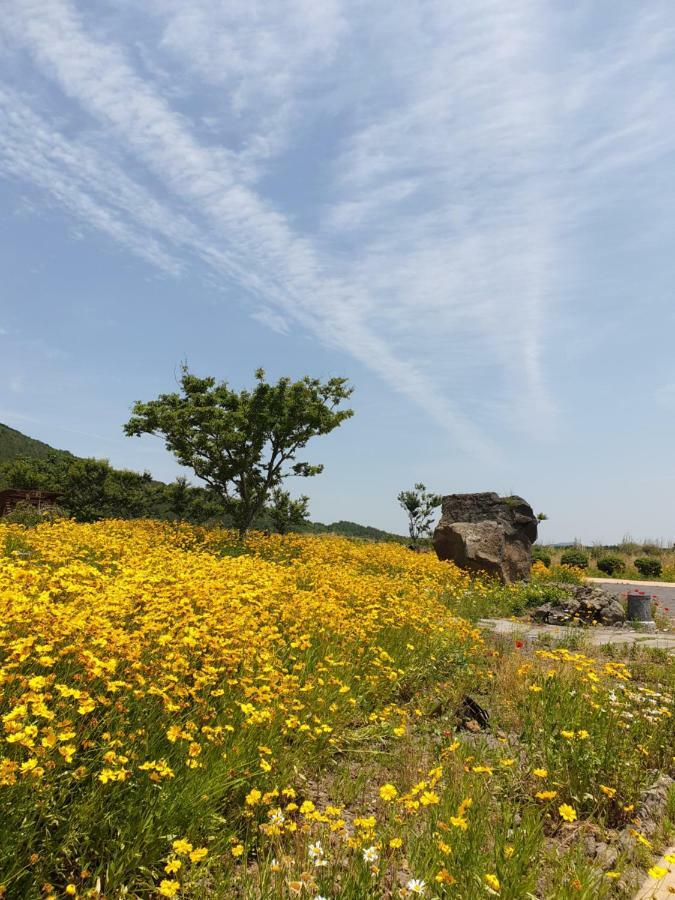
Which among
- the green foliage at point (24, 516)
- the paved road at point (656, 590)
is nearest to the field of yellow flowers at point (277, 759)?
the paved road at point (656, 590)

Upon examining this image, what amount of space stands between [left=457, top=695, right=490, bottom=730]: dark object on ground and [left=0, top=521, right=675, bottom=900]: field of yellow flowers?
0.04 meters

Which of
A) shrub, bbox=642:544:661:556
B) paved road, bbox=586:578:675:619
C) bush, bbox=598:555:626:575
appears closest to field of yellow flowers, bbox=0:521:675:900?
paved road, bbox=586:578:675:619

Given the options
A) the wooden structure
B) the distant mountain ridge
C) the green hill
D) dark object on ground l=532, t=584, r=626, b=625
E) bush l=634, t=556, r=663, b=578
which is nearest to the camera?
dark object on ground l=532, t=584, r=626, b=625

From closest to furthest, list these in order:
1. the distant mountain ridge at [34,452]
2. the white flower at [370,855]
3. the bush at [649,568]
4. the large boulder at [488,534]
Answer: the white flower at [370,855]
the large boulder at [488,534]
the bush at [649,568]
the distant mountain ridge at [34,452]

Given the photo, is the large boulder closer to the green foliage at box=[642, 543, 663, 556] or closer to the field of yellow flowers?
A: the field of yellow flowers

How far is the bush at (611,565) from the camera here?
27.0 metres

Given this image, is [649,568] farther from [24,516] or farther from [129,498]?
[24,516]

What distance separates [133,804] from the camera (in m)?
3.02

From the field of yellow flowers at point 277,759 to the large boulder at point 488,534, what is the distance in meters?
10.1

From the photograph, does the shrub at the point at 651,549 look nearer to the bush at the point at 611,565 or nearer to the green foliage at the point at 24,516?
the bush at the point at 611,565

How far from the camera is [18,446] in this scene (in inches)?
2356

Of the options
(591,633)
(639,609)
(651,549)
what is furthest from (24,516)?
(651,549)

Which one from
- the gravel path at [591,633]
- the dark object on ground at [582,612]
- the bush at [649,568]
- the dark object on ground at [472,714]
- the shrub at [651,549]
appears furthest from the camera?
the shrub at [651,549]

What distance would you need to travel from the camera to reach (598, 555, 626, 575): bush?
27.0m
